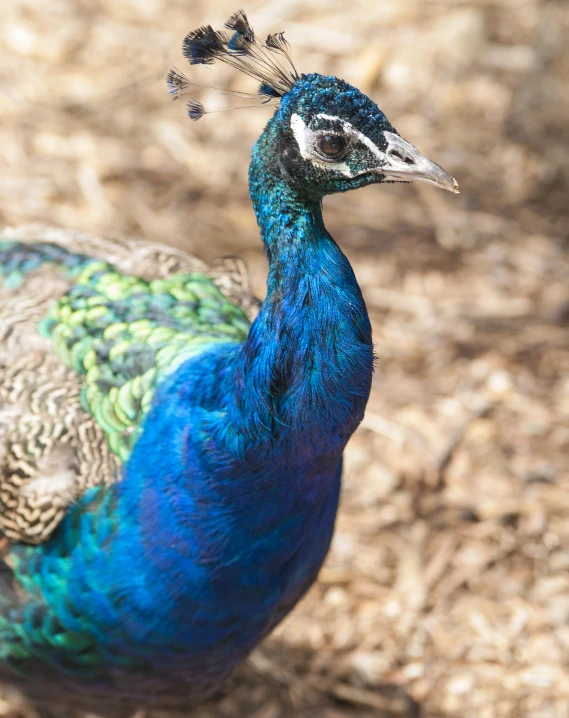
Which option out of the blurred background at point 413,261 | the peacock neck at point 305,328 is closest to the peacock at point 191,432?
the peacock neck at point 305,328

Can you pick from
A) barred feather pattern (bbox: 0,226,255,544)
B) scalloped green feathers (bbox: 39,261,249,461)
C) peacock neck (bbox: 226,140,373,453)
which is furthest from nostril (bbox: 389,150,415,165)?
barred feather pattern (bbox: 0,226,255,544)

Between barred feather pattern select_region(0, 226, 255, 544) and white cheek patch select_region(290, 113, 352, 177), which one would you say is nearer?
white cheek patch select_region(290, 113, 352, 177)

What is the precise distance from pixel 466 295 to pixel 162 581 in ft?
8.76

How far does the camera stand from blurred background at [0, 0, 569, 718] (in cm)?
335

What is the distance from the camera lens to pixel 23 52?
5520mm

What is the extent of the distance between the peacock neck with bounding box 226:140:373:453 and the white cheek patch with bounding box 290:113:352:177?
0.09 meters

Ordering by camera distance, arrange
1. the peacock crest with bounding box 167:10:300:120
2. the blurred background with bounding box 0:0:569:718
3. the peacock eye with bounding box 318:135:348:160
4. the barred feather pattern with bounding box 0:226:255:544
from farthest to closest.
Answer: the blurred background with bounding box 0:0:569:718 < the barred feather pattern with bounding box 0:226:255:544 < the peacock crest with bounding box 167:10:300:120 < the peacock eye with bounding box 318:135:348:160

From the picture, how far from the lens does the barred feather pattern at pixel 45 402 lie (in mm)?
2441

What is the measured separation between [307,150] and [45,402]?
1058 millimetres

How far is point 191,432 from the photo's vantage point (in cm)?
229

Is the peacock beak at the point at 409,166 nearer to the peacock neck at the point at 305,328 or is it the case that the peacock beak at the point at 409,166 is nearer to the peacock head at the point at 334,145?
the peacock head at the point at 334,145

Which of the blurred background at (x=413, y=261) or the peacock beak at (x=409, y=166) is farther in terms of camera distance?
the blurred background at (x=413, y=261)

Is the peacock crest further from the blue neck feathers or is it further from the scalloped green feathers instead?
the scalloped green feathers

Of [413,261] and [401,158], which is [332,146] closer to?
[401,158]
